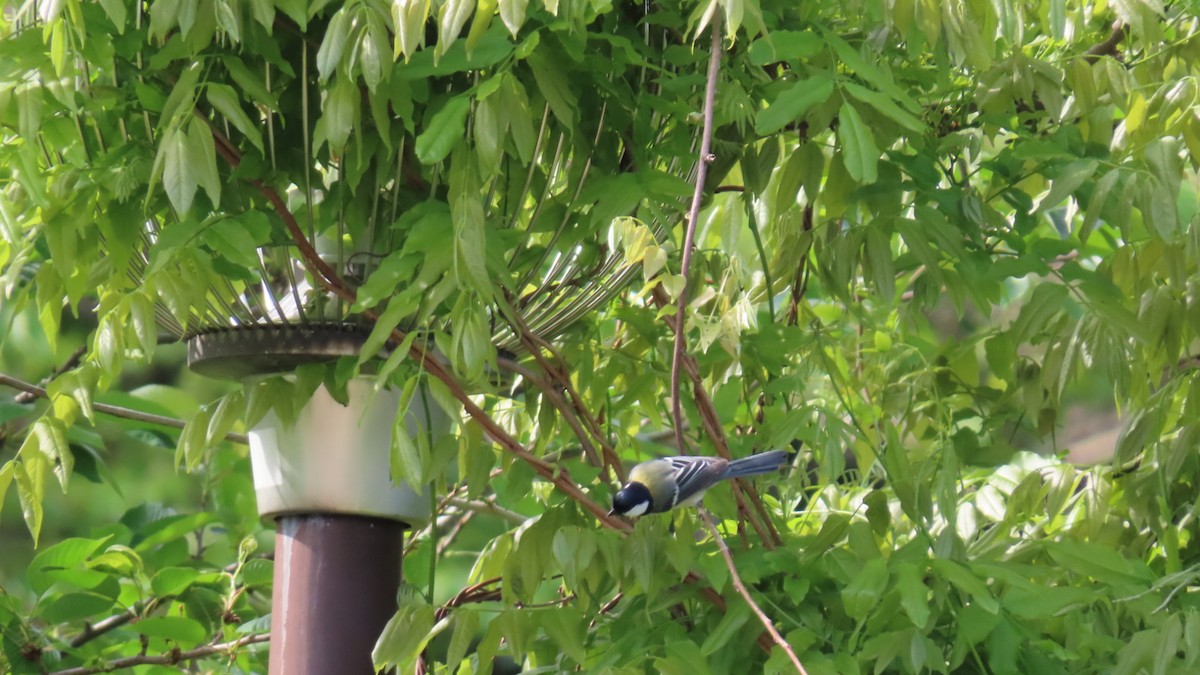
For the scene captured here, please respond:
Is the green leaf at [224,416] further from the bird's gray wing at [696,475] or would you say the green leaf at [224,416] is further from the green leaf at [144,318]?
the bird's gray wing at [696,475]

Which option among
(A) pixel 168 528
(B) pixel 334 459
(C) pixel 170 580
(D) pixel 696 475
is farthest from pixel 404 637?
(A) pixel 168 528

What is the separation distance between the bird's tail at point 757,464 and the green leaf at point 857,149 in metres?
0.30

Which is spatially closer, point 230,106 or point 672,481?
point 230,106

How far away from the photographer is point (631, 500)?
116 centimetres

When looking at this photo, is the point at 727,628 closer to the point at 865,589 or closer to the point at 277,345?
the point at 865,589

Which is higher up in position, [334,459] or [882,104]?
[882,104]

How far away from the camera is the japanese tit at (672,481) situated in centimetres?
116

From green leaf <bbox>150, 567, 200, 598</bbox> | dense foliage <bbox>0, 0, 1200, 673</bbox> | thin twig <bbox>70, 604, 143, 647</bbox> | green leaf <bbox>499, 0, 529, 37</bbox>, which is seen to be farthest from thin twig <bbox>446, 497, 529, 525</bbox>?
green leaf <bbox>499, 0, 529, 37</bbox>

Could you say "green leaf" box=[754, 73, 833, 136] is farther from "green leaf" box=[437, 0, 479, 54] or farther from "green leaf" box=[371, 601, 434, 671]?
"green leaf" box=[371, 601, 434, 671]

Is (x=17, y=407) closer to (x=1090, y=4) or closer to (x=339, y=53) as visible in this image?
(x=339, y=53)

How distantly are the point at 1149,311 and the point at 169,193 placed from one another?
91cm

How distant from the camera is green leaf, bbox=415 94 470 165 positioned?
97 cm

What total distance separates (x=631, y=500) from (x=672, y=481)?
4 cm

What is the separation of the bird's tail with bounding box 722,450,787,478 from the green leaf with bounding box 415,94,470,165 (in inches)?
15.7
